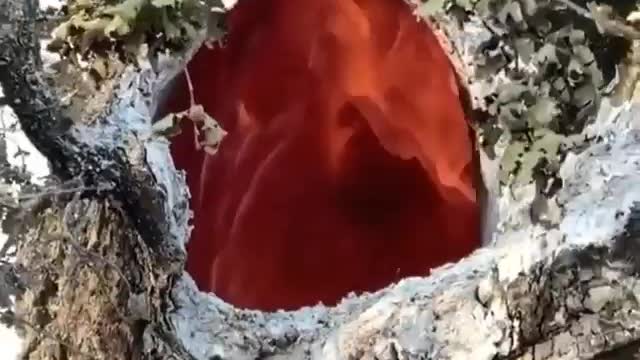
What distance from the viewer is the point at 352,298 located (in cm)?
82

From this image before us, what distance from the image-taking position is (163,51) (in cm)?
86

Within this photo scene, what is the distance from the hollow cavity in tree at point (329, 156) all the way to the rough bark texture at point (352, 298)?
172 millimetres

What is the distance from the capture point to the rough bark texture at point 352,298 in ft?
2.29

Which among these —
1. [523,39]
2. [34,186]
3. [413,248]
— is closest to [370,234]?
[413,248]

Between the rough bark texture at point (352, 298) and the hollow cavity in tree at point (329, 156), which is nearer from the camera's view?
the rough bark texture at point (352, 298)

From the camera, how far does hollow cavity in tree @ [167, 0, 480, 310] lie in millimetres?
1010

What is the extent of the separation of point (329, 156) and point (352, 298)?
0.27 m

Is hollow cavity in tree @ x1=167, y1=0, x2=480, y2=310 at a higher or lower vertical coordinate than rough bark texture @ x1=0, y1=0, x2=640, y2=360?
lower

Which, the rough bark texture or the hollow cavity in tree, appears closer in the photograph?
the rough bark texture

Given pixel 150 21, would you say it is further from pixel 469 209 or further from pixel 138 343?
pixel 469 209

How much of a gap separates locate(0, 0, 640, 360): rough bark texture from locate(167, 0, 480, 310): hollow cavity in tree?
172 mm

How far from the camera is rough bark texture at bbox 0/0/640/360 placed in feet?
2.29

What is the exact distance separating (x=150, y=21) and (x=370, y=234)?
331 mm

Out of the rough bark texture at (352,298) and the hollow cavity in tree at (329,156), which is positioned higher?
the rough bark texture at (352,298)
